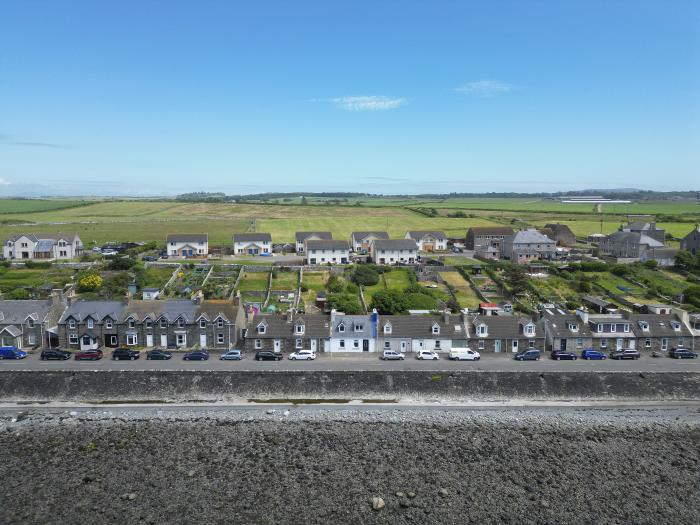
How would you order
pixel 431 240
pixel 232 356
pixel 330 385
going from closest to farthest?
pixel 330 385, pixel 232 356, pixel 431 240

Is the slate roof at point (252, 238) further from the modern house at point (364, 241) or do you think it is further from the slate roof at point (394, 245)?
the slate roof at point (394, 245)

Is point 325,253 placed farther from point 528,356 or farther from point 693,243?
point 693,243

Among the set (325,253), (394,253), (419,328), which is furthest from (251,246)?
(419,328)

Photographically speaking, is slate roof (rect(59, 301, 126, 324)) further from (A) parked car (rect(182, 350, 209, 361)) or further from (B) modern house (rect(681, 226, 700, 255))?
(B) modern house (rect(681, 226, 700, 255))

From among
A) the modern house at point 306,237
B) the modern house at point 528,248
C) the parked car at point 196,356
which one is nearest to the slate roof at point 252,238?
the modern house at point 306,237

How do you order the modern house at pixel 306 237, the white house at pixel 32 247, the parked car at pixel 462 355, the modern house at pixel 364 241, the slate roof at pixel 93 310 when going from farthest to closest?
the modern house at pixel 364 241, the modern house at pixel 306 237, the white house at pixel 32 247, the slate roof at pixel 93 310, the parked car at pixel 462 355

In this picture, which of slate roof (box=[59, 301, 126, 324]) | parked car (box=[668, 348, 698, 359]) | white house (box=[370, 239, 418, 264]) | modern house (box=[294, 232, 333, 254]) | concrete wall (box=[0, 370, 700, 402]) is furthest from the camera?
modern house (box=[294, 232, 333, 254])

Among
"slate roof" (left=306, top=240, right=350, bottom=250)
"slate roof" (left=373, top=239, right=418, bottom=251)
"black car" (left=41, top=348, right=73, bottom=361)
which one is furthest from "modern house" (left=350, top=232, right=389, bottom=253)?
"black car" (left=41, top=348, right=73, bottom=361)
